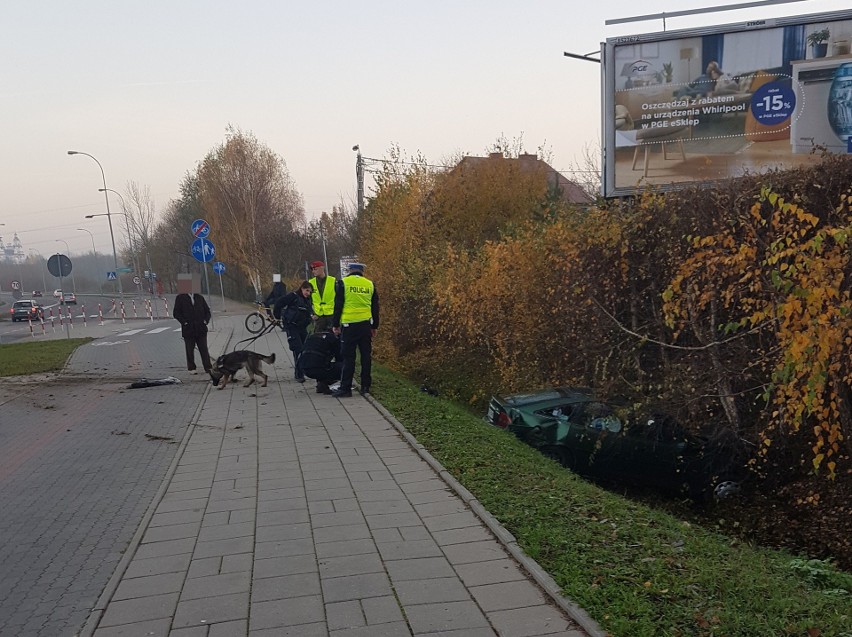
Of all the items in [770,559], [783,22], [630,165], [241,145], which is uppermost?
[241,145]

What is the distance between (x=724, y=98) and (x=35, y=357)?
638 inches

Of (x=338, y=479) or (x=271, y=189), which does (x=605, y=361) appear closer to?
(x=338, y=479)

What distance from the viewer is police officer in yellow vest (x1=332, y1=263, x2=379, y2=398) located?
9.55 meters

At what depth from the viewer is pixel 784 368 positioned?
5.12 metres

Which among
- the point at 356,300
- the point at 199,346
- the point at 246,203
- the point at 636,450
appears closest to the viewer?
the point at 636,450

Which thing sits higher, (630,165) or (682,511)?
(630,165)

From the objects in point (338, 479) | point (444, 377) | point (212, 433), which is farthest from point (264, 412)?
point (444, 377)

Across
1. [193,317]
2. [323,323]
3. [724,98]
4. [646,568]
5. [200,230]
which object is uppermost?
[724,98]

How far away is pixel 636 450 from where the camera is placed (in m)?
7.81

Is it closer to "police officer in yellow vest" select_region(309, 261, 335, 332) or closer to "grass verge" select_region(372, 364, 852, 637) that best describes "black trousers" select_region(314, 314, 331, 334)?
"police officer in yellow vest" select_region(309, 261, 335, 332)

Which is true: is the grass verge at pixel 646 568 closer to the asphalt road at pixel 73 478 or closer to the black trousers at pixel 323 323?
the asphalt road at pixel 73 478

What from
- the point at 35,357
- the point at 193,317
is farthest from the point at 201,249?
the point at 193,317

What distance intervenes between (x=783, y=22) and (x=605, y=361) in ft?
29.5

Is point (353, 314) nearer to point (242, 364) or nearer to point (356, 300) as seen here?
point (356, 300)
